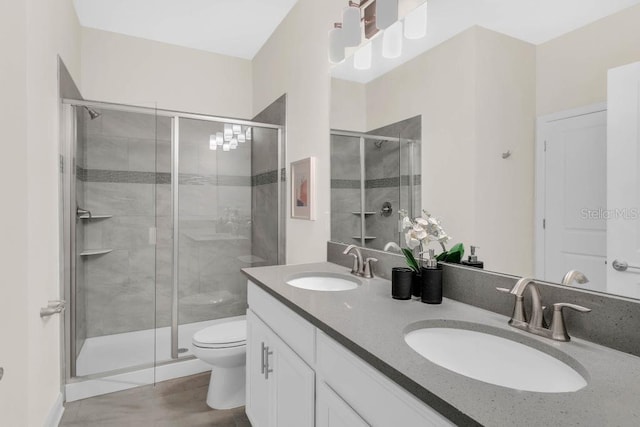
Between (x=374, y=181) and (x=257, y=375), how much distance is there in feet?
3.81

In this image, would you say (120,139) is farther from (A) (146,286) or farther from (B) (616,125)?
(B) (616,125)

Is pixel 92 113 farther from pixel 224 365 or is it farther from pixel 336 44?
pixel 224 365

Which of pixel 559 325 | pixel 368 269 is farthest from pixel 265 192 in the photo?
pixel 559 325

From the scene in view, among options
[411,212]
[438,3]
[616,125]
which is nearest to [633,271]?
[616,125]

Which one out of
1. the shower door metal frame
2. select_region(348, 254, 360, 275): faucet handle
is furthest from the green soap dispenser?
the shower door metal frame

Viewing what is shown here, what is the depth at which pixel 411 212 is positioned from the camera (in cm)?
151

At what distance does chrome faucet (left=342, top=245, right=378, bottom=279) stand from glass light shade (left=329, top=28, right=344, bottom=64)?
111cm

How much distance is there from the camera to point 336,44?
1938mm

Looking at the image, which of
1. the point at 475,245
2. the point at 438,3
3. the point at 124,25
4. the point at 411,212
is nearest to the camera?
the point at 475,245

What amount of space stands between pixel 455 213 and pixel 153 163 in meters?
2.24

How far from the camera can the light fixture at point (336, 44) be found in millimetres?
1912

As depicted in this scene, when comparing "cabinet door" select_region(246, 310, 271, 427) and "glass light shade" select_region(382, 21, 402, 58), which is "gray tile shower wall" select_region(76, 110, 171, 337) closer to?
"cabinet door" select_region(246, 310, 271, 427)

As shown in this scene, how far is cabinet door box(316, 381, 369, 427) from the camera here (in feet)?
2.89

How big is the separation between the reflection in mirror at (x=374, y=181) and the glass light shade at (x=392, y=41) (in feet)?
1.19
